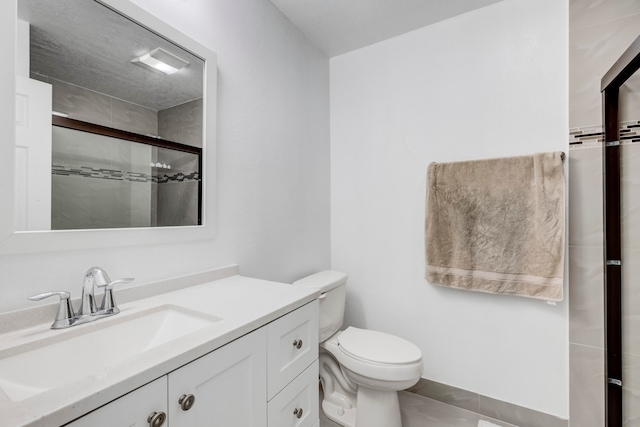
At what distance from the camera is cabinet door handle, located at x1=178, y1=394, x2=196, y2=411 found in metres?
0.62

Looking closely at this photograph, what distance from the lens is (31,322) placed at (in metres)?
0.77

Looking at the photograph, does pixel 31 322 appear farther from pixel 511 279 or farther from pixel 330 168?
pixel 511 279

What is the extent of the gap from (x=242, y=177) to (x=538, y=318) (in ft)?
5.66

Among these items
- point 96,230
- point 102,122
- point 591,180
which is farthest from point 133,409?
point 591,180

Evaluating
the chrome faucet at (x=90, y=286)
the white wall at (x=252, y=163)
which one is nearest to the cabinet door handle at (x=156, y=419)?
the chrome faucet at (x=90, y=286)

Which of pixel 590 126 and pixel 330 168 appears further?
pixel 330 168

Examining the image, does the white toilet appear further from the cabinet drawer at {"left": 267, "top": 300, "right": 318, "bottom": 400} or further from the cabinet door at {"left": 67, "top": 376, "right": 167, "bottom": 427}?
the cabinet door at {"left": 67, "top": 376, "right": 167, "bottom": 427}

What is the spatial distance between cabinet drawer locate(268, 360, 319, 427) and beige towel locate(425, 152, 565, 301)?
38.9 inches

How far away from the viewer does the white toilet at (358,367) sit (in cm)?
138

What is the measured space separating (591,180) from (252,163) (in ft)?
5.58

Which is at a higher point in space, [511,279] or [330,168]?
[330,168]

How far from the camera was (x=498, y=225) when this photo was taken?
1.57 metres

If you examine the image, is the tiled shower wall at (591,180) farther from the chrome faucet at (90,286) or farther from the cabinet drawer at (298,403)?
the chrome faucet at (90,286)

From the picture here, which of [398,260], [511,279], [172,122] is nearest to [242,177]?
[172,122]
